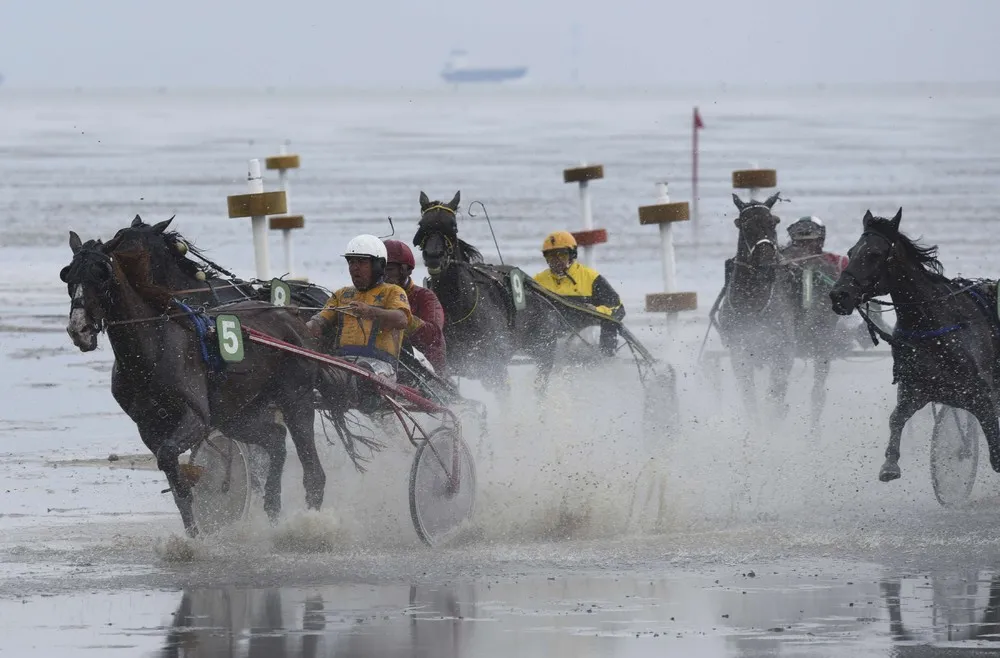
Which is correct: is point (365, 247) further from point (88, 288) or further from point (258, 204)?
point (258, 204)

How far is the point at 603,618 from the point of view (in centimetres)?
822

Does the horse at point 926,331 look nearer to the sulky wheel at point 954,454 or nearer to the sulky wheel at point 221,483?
the sulky wheel at point 954,454

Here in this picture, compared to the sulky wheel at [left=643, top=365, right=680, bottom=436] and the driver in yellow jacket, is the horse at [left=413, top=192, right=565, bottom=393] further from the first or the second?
the sulky wheel at [left=643, top=365, right=680, bottom=436]

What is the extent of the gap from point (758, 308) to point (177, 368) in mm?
5847

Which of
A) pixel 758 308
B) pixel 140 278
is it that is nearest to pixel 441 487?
pixel 140 278

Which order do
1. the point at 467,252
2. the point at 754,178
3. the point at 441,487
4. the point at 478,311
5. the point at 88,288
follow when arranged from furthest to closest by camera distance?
the point at 754,178
the point at 467,252
the point at 478,311
the point at 441,487
the point at 88,288

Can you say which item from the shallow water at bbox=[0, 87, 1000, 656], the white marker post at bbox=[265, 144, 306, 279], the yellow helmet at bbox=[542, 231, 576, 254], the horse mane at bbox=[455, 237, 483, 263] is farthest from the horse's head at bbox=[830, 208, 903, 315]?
the white marker post at bbox=[265, 144, 306, 279]

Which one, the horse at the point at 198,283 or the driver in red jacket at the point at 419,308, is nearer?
the horse at the point at 198,283

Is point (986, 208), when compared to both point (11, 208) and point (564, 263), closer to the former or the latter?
point (11, 208)

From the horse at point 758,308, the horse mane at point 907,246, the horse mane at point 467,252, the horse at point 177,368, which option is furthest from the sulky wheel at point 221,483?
the horse at point 758,308

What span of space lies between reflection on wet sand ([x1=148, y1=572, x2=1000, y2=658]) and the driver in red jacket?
8.88 feet

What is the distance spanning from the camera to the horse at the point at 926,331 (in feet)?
36.9

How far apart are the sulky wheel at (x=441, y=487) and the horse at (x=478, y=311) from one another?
207 cm

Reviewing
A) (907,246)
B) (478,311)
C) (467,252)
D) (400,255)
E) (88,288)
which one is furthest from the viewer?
(467,252)
